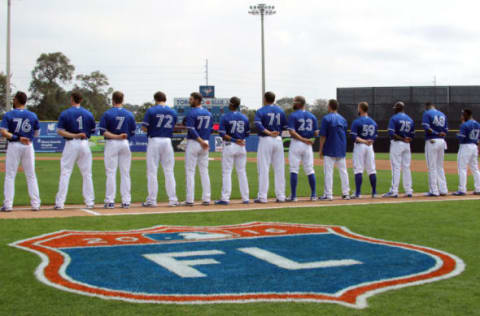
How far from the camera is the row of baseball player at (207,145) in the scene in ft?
32.9

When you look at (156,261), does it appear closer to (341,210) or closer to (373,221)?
(373,221)

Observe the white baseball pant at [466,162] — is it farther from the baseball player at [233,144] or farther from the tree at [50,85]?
the tree at [50,85]

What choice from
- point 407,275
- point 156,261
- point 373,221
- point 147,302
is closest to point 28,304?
point 147,302

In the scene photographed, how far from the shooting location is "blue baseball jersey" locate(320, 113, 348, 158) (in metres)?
12.0

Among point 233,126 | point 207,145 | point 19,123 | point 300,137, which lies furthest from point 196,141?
point 19,123

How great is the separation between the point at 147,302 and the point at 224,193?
6.74 metres

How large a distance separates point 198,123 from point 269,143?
1603mm

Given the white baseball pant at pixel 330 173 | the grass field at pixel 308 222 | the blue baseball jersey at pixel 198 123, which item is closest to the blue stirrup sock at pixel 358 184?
the white baseball pant at pixel 330 173

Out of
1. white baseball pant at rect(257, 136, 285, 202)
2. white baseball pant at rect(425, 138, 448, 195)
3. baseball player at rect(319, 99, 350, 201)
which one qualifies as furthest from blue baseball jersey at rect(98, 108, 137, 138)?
white baseball pant at rect(425, 138, 448, 195)

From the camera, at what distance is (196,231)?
24.7 feet

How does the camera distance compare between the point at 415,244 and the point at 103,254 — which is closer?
the point at 103,254

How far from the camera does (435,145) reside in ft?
41.7

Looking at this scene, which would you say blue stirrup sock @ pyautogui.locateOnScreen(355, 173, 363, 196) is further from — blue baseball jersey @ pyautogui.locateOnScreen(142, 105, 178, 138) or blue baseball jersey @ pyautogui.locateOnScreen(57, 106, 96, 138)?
blue baseball jersey @ pyautogui.locateOnScreen(57, 106, 96, 138)

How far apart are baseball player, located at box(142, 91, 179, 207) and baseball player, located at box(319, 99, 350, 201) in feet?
11.1
